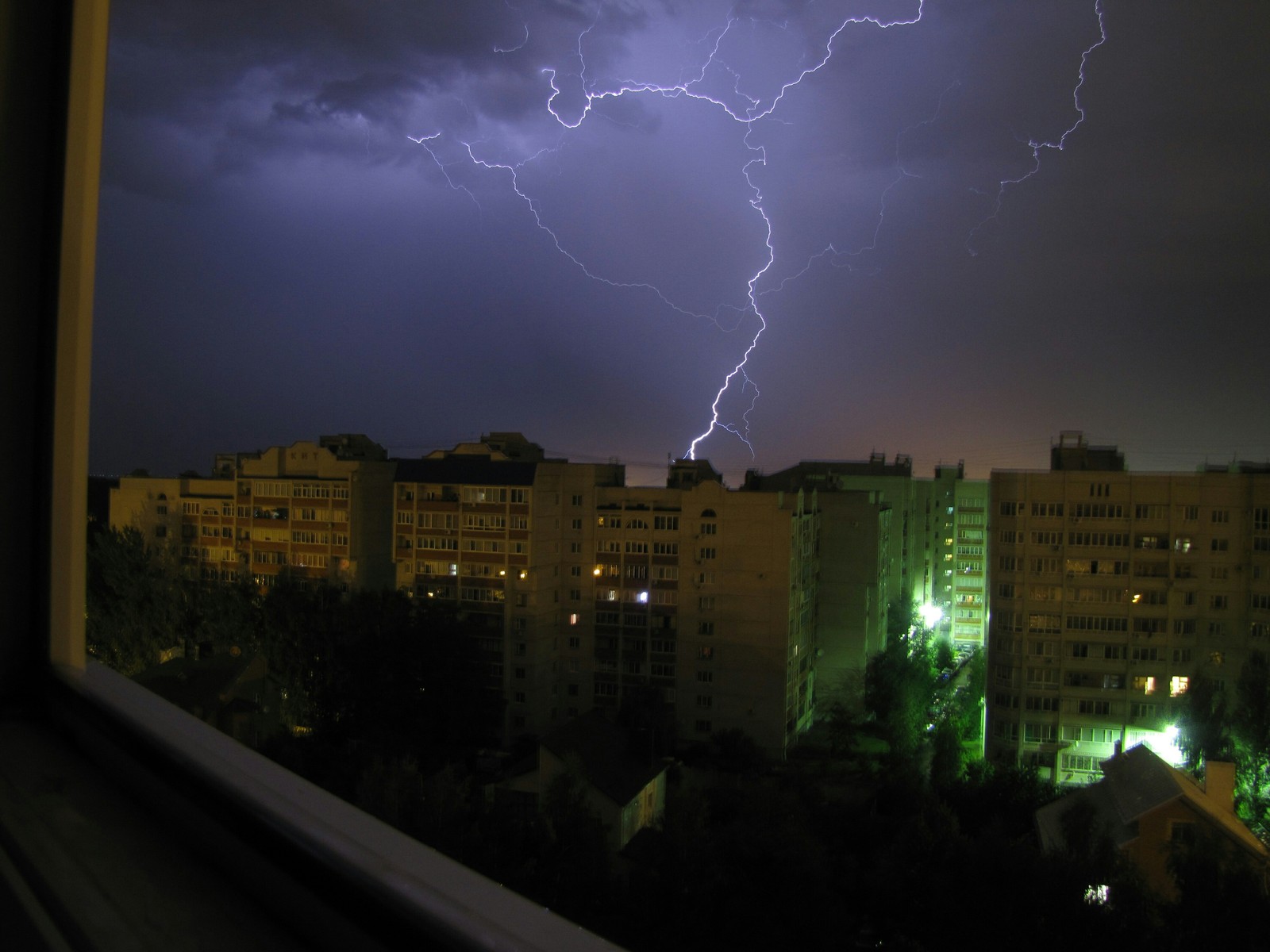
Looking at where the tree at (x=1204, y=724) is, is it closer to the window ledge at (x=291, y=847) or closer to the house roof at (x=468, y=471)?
the house roof at (x=468, y=471)

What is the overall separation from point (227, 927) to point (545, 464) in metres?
11.1

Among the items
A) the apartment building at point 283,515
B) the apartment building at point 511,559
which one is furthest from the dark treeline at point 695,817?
the apartment building at point 283,515

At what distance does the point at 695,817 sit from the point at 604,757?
2926 mm

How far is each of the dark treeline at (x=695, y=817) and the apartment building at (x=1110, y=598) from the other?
1.32m

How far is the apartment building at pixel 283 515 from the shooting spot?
38.5ft

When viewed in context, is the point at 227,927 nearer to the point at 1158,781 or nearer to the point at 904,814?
the point at 1158,781

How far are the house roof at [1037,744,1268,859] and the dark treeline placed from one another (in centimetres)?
26

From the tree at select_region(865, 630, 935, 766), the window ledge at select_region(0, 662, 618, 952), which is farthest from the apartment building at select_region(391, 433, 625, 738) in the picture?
the window ledge at select_region(0, 662, 618, 952)

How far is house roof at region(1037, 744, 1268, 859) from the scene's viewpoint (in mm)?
4207

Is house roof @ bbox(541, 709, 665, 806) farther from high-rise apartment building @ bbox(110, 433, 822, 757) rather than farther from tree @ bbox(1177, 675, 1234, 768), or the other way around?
tree @ bbox(1177, 675, 1234, 768)

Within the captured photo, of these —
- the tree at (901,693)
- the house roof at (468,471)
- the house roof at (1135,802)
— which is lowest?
the tree at (901,693)

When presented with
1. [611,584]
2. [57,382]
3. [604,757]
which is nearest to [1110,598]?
[611,584]

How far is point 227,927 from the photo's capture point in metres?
0.44

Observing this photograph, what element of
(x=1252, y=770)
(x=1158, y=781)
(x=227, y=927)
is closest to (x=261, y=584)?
(x=1158, y=781)
